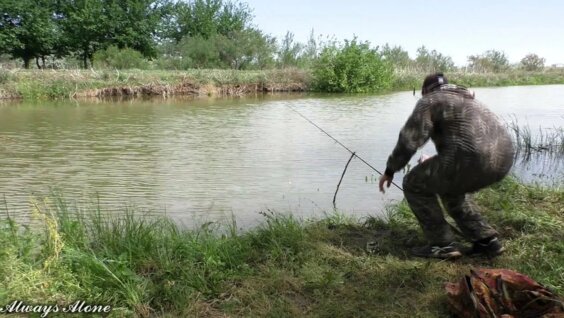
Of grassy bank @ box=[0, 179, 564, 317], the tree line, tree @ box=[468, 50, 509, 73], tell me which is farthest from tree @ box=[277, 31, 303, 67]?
grassy bank @ box=[0, 179, 564, 317]

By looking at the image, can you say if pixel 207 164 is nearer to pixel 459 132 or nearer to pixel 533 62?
pixel 459 132

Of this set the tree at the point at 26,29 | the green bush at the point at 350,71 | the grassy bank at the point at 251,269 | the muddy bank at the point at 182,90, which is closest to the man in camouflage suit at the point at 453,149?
the grassy bank at the point at 251,269

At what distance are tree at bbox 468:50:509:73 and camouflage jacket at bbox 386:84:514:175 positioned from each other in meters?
55.1

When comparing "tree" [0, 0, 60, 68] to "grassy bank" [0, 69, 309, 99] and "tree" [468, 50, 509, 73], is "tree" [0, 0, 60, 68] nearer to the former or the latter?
"grassy bank" [0, 69, 309, 99]

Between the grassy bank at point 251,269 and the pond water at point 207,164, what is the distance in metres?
1.75

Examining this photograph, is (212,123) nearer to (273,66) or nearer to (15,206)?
(15,206)

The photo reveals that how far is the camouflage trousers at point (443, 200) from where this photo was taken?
3854 millimetres

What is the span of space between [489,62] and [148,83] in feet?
144

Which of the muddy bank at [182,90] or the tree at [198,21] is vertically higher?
the tree at [198,21]

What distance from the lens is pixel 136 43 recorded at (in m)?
48.1

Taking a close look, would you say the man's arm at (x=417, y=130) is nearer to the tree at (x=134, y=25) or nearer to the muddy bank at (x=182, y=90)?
the muddy bank at (x=182, y=90)

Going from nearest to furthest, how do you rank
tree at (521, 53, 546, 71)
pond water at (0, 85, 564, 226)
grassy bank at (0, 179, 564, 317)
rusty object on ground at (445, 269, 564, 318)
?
rusty object on ground at (445, 269, 564, 318), grassy bank at (0, 179, 564, 317), pond water at (0, 85, 564, 226), tree at (521, 53, 546, 71)

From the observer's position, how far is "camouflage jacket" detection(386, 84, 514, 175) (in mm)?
3725

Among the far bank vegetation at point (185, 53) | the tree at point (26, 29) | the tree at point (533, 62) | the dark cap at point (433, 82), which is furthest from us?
the tree at point (533, 62)
